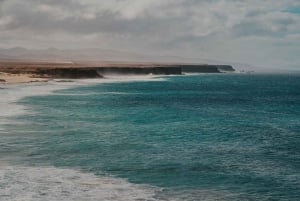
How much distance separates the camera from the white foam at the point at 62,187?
22.1 metres

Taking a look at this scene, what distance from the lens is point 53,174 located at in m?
26.2

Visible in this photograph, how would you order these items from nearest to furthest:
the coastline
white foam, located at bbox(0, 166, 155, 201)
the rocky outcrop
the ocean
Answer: white foam, located at bbox(0, 166, 155, 201)
the coastline
the ocean
the rocky outcrop

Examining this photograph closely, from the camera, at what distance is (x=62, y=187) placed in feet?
77.9

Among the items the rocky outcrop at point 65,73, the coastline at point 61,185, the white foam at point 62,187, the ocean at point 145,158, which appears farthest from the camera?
the rocky outcrop at point 65,73

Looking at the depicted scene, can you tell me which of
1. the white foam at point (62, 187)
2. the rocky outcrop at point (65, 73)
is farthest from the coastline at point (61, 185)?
the rocky outcrop at point (65, 73)

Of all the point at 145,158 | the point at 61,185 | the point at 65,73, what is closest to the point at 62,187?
the point at 61,185

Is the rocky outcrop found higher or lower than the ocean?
higher

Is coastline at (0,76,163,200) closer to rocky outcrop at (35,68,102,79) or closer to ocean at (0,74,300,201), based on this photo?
ocean at (0,74,300,201)

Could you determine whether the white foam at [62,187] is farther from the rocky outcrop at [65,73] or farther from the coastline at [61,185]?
the rocky outcrop at [65,73]

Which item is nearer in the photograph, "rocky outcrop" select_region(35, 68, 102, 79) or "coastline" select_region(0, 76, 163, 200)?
"coastline" select_region(0, 76, 163, 200)

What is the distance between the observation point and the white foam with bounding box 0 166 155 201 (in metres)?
22.1

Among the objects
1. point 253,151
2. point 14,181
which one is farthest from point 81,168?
point 253,151

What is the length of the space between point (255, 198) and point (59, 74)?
141 metres

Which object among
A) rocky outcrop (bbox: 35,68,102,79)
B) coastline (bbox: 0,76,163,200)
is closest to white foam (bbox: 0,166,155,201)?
coastline (bbox: 0,76,163,200)
